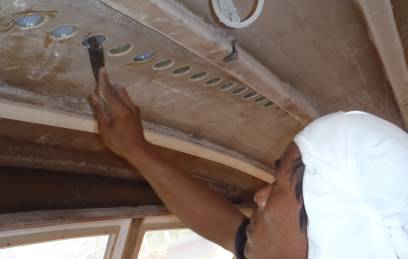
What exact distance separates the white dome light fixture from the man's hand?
1.20ft

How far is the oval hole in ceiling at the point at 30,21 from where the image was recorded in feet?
3.21

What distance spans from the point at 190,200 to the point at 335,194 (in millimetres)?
601

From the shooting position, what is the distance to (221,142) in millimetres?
2131

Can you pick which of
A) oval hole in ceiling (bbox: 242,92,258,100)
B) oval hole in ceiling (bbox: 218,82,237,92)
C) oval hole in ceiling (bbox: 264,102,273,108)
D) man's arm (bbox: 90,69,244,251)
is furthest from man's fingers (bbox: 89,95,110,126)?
oval hole in ceiling (bbox: 264,102,273,108)

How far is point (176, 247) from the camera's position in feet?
9.35

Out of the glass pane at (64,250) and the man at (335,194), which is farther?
the glass pane at (64,250)

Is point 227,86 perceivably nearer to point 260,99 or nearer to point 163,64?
point 260,99

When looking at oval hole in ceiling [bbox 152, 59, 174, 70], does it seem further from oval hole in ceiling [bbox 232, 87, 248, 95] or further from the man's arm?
oval hole in ceiling [bbox 232, 87, 248, 95]

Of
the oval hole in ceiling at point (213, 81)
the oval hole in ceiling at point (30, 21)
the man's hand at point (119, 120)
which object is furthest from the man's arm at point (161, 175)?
the oval hole in ceiling at point (213, 81)

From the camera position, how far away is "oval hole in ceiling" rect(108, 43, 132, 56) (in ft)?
3.92

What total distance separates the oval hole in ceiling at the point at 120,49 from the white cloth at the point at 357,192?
0.60 metres

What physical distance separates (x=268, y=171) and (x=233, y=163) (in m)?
0.42

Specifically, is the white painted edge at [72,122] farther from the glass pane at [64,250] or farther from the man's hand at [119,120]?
the glass pane at [64,250]

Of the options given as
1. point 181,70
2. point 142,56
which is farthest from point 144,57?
point 181,70
